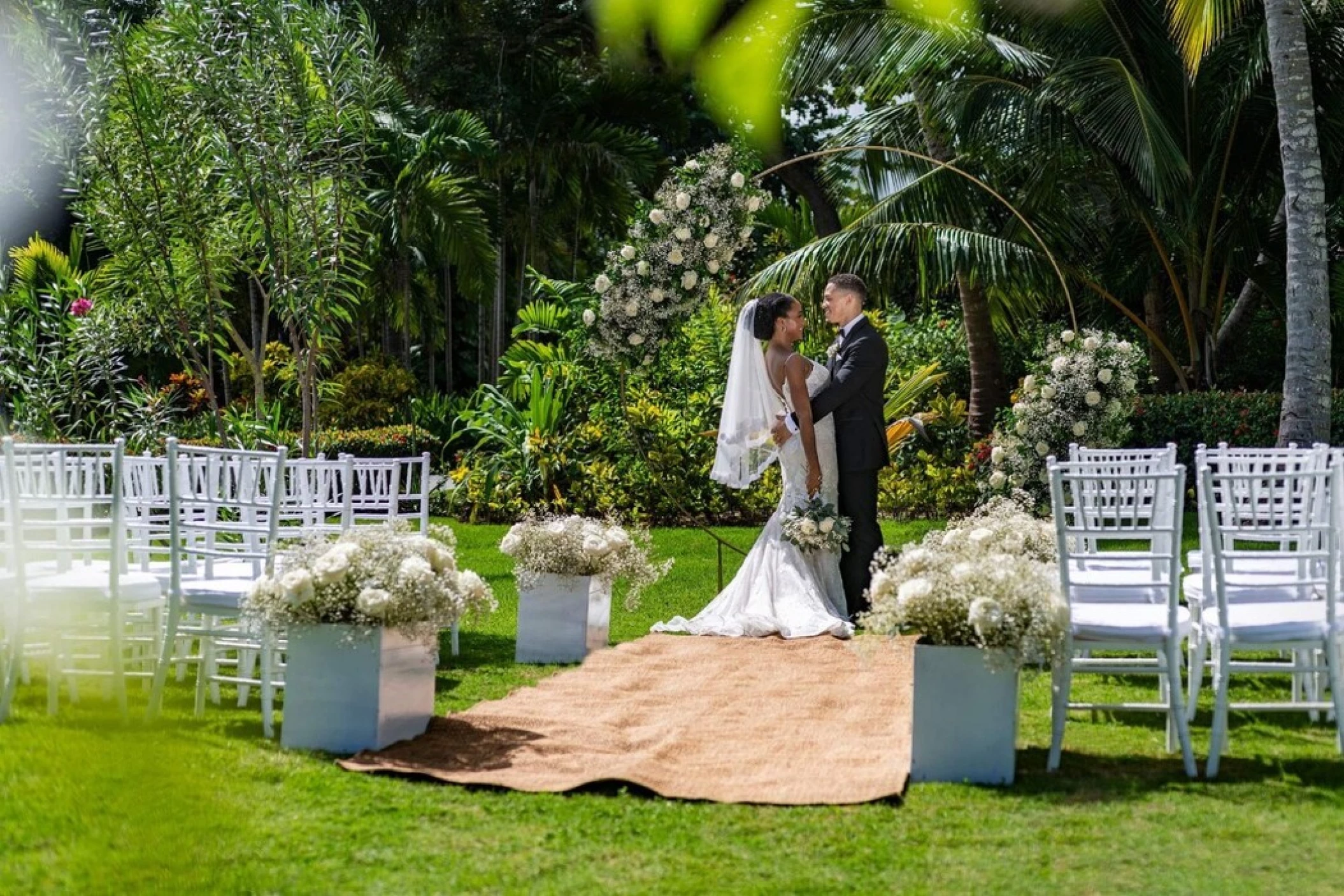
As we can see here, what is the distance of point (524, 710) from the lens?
5.80m

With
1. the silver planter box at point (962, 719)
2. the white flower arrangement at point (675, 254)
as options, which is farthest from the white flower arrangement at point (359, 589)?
the white flower arrangement at point (675, 254)

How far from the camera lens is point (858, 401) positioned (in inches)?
337

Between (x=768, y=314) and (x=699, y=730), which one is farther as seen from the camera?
(x=768, y=314)

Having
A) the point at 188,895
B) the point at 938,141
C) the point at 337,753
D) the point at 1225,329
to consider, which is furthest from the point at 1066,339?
the point at 188,895

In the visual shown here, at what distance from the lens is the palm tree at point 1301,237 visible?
30.3ft

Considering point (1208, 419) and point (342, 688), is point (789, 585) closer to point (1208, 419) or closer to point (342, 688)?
point (342, 688)

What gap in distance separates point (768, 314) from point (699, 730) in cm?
374

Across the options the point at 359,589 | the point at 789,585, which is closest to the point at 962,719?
the point at 359,589

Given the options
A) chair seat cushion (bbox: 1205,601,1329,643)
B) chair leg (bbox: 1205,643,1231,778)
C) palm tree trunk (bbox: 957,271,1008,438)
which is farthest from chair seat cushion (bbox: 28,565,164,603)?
palm tree trunk (bbox: 957,271,1008,438)

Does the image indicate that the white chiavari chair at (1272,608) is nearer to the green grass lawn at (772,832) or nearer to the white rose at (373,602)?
the green grass lawn at (772,832)

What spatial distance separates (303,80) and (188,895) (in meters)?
9.31

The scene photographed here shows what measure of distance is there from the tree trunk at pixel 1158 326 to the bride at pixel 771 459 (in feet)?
24.1

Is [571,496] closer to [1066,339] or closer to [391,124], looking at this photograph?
[1066,339]

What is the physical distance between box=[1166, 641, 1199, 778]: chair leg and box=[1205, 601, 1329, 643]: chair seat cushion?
0.20 m
